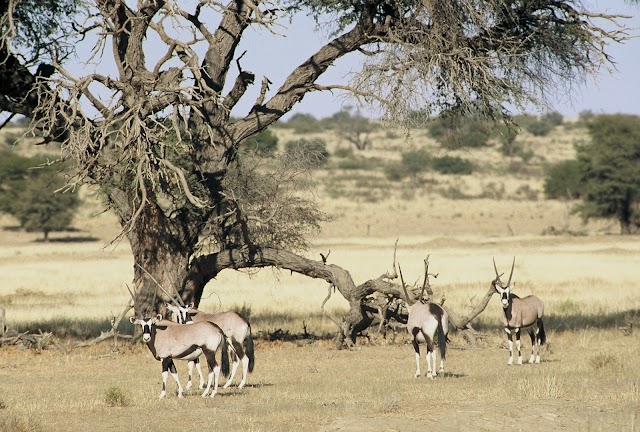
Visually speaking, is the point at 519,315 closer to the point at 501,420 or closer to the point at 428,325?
the point at 428,325

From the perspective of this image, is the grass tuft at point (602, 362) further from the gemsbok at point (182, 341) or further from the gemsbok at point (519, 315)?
the gemsbok at point (182, 341)

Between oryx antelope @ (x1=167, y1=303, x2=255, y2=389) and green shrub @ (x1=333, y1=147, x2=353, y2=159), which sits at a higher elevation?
green shrub @ (x1=333, y1=147, x2=353, y2=159)

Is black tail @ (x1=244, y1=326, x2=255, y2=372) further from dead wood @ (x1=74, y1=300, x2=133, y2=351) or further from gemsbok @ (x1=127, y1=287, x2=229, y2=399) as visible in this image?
dead wood @ (x1=74, y1=300, x2=133, y2=351)

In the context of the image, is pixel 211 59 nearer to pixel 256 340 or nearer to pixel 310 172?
pixel 310 172

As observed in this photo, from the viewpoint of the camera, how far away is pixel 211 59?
20.6 m

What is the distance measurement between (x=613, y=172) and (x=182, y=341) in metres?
52.5

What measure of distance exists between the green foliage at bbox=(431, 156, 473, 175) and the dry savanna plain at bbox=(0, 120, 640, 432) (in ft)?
137

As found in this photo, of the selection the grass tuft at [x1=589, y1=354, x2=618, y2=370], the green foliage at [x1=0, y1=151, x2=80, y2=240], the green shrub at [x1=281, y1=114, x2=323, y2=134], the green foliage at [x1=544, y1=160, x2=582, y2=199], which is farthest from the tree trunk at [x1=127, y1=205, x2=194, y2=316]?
the green shrub at [x1=281, y1=114, x2=323, y2=134]

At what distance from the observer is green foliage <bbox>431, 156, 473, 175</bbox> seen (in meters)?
100

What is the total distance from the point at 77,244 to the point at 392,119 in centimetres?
4420

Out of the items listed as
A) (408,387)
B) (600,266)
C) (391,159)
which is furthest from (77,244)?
(391,159)

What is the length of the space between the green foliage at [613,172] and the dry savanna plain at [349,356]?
3.92m

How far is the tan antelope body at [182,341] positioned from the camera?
13555 millimetres

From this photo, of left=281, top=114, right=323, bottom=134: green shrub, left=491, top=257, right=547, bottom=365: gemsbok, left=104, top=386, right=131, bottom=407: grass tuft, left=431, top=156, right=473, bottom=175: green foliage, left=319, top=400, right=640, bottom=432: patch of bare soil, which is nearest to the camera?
left=319, top=400, right=640, bottom=432: patch of bare soil
